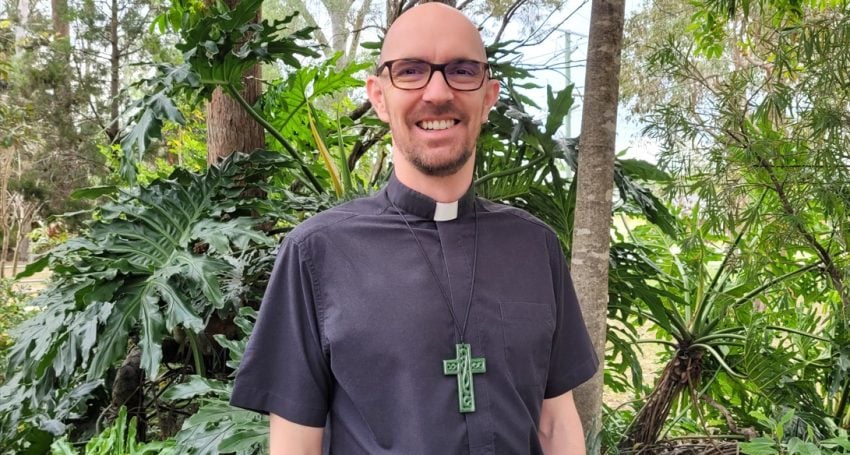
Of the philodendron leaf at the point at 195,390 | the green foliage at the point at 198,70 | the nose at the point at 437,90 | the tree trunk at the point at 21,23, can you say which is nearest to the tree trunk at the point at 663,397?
the philodendron leaf at the point at 195,390

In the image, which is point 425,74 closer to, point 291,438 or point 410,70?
point 410,70

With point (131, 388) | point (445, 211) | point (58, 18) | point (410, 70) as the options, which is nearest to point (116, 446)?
point (131, 388)

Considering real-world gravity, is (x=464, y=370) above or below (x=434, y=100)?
below

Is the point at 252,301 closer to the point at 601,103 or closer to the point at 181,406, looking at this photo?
the point at 181,406

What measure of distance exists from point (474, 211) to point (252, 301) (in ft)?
5.52

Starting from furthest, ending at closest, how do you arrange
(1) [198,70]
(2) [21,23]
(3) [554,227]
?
(2) [21,23] < (3) [554,227] < (1) [198,70]

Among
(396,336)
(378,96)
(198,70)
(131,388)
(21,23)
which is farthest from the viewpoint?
(21,23)

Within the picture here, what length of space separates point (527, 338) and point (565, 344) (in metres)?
0.15

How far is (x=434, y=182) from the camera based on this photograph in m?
1.03

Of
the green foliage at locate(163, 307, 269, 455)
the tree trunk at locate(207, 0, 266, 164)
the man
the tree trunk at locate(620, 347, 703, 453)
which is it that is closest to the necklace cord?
the man

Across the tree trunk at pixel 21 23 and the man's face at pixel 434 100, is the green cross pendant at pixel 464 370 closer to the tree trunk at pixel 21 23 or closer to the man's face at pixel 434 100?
the man's face at pixel 434 100

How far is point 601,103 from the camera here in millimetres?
1748

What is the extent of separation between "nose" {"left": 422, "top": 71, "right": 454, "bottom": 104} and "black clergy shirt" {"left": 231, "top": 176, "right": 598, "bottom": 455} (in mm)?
161

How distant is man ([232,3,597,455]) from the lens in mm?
943
